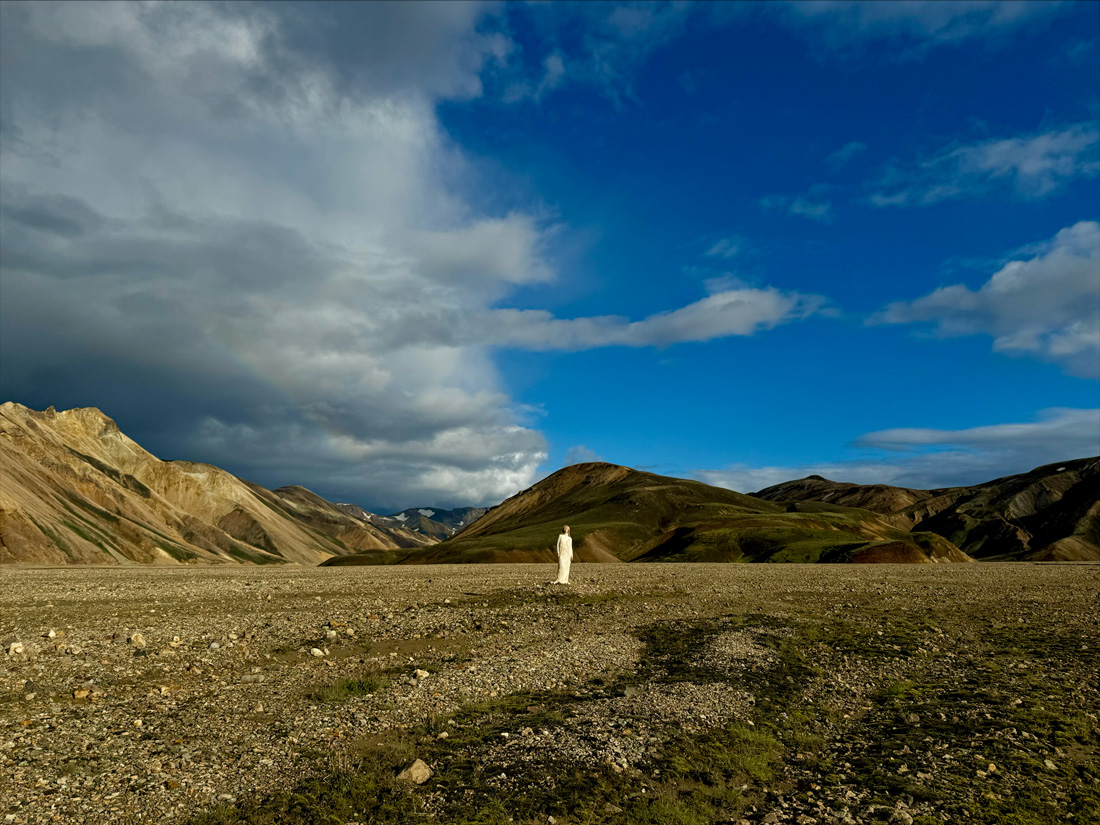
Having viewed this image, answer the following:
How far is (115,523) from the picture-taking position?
7776 inches

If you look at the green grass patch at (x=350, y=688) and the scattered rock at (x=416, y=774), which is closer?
the scattered rock at (x=416, y=774)

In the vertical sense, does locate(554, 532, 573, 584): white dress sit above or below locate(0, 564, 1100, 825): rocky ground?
above

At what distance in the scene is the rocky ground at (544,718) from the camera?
10539 mm

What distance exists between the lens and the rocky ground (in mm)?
10539

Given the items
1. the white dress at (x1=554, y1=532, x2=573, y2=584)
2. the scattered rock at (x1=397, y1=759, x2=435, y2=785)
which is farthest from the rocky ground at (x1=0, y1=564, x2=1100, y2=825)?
the white dress at (x1=554, y1=532, x2=573, y2=584)

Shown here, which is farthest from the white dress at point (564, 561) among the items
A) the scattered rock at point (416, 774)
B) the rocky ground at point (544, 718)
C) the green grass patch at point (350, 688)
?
the scattered rock at point (416, 774)

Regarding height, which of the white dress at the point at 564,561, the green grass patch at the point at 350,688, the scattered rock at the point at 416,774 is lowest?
the scattered rock at the point at 416,774

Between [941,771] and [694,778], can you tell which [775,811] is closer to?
[694,778]

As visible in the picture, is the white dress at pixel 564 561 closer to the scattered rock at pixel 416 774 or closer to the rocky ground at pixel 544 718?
the rocky ground at pixel 544 718

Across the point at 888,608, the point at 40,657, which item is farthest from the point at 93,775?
the point at 888,608

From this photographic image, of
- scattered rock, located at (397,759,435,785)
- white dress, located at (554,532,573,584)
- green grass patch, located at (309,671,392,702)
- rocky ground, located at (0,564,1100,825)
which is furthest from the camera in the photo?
A: white dress, located at (554,532,573,584)

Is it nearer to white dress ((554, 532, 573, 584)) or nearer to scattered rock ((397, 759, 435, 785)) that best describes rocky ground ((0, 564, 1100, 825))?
scattered rock ((397, 759, 435, 785))

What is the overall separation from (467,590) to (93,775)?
26053 mm

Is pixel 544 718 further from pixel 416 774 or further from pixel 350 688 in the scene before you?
pixel 350 688
